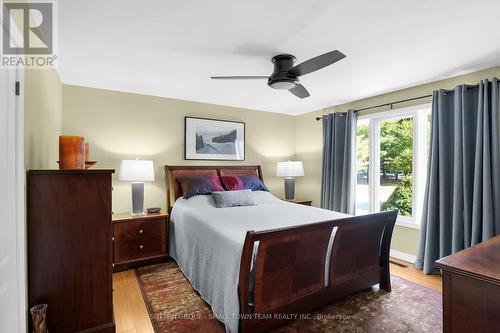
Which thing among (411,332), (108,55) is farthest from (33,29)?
(411,332)

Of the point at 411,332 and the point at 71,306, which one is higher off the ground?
the point at 71,306

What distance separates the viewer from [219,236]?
2.20 meters

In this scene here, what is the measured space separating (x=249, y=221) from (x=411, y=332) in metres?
1.57

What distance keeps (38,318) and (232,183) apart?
267cm

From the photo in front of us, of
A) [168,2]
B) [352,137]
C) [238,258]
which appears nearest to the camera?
[168,2]

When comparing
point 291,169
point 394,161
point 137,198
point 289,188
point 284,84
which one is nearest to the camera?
point 284,84

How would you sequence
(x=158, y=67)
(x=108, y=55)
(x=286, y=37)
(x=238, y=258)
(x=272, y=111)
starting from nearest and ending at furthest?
(x=238, y=258) → (x=286, y=37) → (x=108, y=55) → (x=158, y=67) → (x=272, y=111)

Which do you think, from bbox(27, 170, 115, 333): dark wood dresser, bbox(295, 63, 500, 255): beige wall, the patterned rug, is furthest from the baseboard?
bbox(27, 170, 115, 333): dark wood dresser

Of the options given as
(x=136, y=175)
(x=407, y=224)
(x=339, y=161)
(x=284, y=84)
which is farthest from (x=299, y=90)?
(x=407, y=224)

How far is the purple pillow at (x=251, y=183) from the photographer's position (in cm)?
407

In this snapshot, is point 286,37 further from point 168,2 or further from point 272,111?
point 272,111

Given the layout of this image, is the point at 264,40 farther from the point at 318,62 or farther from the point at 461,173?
the point at 461,173

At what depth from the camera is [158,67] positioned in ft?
8.99

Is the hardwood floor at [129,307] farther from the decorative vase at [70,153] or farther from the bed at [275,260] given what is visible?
the decorative vase at [70,153]
